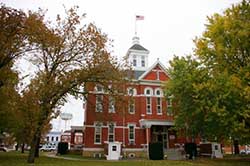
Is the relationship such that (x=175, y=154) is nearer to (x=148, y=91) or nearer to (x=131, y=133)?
(x=131, y=133)

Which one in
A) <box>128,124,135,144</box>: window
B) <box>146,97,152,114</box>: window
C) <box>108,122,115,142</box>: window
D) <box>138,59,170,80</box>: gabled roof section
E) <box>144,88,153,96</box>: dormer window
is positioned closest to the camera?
<box>108,122,115,142</box>: window

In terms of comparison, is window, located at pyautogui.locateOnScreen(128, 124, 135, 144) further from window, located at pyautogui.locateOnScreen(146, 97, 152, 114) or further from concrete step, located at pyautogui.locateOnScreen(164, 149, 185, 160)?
concrete step, located at pyautogui.locateOnScreen(164, 149, 185, 160)

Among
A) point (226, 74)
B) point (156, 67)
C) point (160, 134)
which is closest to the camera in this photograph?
point (226, 74)

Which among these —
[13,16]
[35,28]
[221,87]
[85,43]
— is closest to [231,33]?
[221,87]

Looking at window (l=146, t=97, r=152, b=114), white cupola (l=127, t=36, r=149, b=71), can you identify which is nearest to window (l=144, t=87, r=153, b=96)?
window (l=146, t=97, r=152, b=114)

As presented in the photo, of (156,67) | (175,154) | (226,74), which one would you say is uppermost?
(156,67)

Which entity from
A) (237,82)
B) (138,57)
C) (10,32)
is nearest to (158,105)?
(138,57)

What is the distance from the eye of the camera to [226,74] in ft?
73.3

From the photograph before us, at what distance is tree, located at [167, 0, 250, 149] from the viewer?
20781mm

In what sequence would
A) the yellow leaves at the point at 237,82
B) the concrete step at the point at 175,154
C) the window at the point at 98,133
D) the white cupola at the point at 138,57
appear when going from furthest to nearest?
the white cupola at the point at 138,57 < the window at the point at 98,133 < the concrete step at the point at 175,154 < the yellow leaves at the point at 237,82

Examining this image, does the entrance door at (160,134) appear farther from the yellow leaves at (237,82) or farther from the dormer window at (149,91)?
the yellow leaves at (237,82)

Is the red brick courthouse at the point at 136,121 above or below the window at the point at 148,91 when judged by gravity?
below

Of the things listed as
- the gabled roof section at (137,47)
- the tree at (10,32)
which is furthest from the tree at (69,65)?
the gabled roof section at (137,47)

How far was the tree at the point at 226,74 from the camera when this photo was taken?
20.8m
